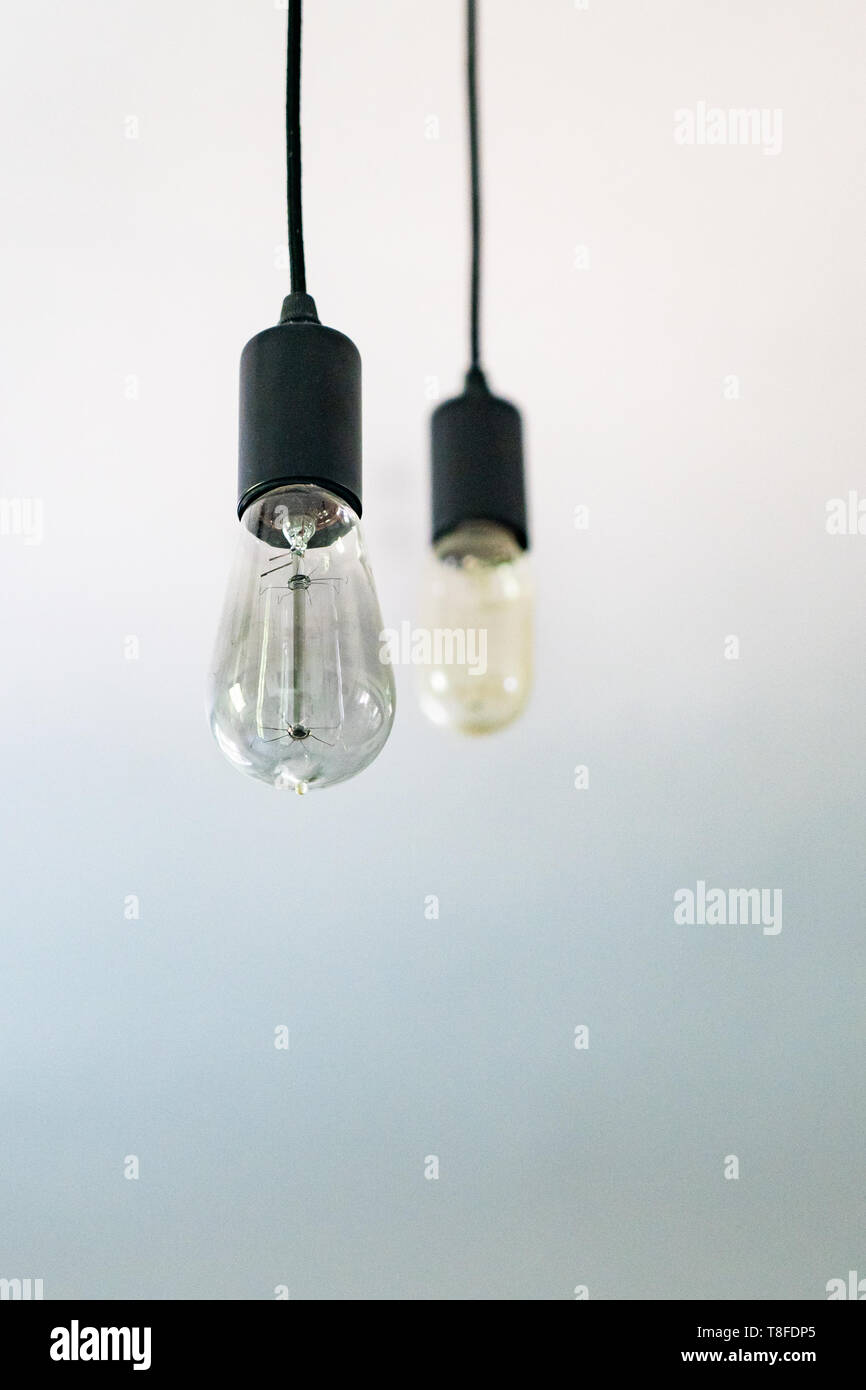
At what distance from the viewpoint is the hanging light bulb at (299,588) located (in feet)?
1.29

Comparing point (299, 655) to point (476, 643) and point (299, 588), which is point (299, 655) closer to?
point (299, 588)

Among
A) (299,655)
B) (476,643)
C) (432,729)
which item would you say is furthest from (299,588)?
(432,729)

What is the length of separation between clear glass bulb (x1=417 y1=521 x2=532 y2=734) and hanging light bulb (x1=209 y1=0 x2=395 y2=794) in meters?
0.10

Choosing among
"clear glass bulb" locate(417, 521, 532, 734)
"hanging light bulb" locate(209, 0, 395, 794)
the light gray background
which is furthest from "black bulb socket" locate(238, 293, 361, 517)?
Answer: the light gray background

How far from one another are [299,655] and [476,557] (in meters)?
0.13

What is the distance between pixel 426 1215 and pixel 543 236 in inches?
45.4

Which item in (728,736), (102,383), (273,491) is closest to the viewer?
(273,491)

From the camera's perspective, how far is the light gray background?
45.5 inches

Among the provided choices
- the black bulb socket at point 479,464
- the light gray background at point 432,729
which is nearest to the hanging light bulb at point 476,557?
the black bulb socket at point 479,464

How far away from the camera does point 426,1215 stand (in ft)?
4.83

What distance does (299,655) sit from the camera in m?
0.41

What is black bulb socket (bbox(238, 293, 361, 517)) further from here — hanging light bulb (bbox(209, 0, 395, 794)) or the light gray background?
the light gray background
